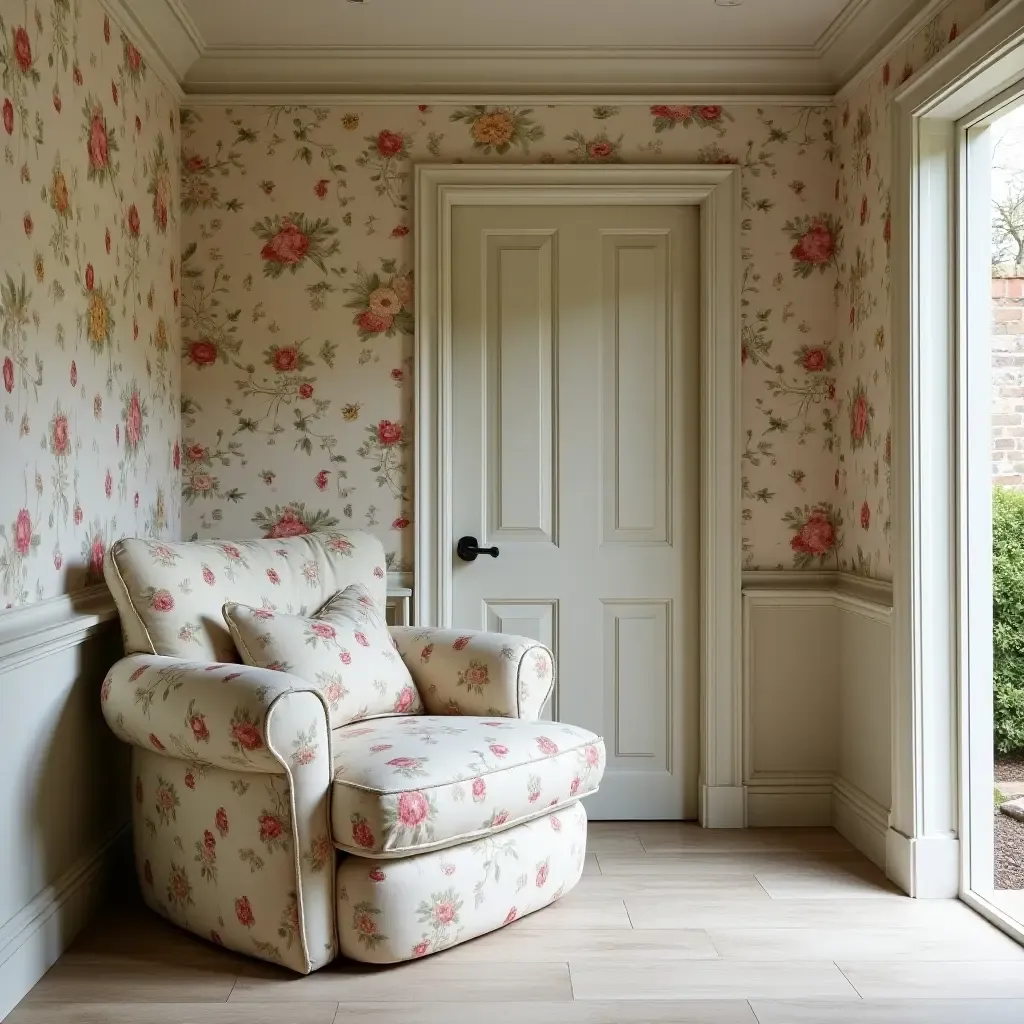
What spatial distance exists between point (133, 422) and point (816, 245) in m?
2.16

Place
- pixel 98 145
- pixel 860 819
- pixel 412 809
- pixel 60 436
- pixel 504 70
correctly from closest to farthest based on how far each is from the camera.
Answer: pixel 412 809 < pixel 60 436 < pixel 98 145 < pixel 860 819 < pixel 504 70

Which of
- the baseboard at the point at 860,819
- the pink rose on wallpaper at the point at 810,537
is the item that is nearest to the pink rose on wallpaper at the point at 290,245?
the pink rose on wallpaper at the point at 810,537

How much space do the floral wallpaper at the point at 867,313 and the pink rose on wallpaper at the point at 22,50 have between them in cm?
214

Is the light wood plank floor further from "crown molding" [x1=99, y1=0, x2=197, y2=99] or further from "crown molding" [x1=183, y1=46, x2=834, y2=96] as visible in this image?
"crown molding" [x1=183, y1=46, x2=834, y2=96]

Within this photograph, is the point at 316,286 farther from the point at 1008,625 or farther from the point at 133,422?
the point at 1008,625

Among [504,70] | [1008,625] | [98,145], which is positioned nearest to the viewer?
[98,145]

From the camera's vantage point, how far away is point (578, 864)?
273 centimetres

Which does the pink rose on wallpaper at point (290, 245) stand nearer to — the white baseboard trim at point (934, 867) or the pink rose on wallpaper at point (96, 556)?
the pink rose on wallpaper at point (96, 556)

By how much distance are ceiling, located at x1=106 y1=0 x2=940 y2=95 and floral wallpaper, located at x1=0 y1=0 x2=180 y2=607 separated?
0.75 ft

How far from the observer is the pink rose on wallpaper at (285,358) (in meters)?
3.42

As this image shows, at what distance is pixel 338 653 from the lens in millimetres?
2709

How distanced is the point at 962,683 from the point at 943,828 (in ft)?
1.26

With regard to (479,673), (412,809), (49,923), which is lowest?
(49,923)

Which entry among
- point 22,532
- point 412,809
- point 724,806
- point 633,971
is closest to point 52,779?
point 22,532
